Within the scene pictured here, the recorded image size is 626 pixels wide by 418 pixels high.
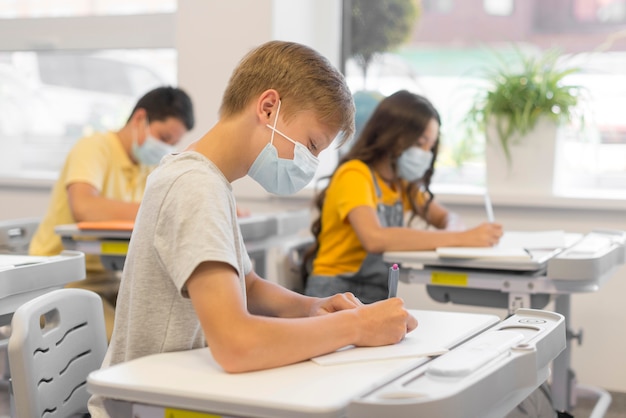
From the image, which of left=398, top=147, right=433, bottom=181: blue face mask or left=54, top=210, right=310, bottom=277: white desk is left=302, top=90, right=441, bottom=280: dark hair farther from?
left=54, top=210, right=310, bottom=277: white desk

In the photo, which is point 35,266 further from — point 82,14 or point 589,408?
point 82,14

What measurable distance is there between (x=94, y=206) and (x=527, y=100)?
175cm

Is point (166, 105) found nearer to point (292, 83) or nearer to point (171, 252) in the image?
point (292, 83)

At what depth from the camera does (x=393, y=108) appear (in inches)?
118

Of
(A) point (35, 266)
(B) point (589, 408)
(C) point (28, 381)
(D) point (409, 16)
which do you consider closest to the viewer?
(C) point (28, 381)

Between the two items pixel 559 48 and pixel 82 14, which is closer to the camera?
pixel 559 48

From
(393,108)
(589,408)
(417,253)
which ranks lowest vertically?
(589,408)

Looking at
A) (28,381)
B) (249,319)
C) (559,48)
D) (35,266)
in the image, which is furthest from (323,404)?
(559,48)

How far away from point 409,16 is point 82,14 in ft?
5.72

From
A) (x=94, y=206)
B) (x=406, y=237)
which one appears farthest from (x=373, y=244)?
(x=94, y=206)

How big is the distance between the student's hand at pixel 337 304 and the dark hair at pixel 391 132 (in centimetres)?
135

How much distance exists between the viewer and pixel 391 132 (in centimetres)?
300

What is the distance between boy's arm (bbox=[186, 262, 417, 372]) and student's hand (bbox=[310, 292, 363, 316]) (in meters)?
0.19

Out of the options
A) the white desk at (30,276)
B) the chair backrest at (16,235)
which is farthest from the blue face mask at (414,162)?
the chair backrest at (16,235)
